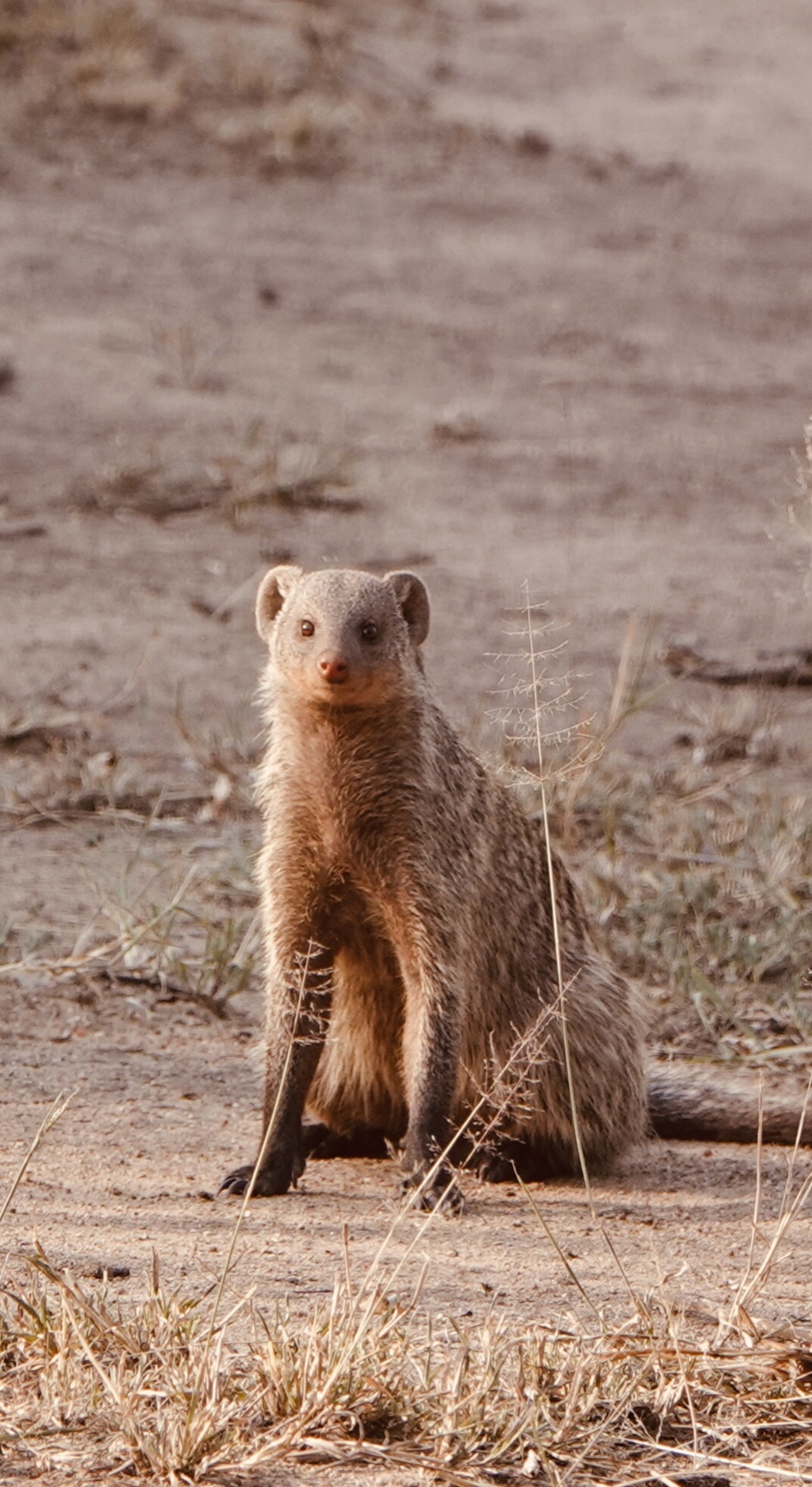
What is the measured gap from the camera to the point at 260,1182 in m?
3.23

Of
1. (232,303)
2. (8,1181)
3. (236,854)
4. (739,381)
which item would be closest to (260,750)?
(236,854)

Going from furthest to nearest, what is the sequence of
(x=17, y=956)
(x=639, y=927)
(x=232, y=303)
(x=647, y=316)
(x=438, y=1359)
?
(x=647, y=316), (x=232, y=303), (x=639, y=927), (x=17, y=956), (x=438, y=1359)

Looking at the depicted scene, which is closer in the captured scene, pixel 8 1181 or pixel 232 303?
pixel 8 1181

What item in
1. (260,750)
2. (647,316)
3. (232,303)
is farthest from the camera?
(647,316)

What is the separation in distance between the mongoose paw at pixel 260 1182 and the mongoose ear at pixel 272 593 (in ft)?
2.72

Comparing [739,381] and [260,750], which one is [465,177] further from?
[260,750]

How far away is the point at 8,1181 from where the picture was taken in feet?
10.3

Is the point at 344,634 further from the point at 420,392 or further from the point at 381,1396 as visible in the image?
the point at 420,392

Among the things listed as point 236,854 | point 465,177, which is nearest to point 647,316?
point 465,177

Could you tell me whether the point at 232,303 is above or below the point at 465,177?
below

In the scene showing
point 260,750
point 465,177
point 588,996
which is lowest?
point 588,996

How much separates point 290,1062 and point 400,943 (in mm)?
263

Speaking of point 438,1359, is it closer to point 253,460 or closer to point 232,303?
point 253,460

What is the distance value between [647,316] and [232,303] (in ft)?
6.08
